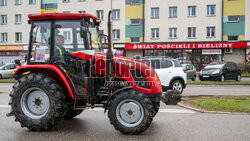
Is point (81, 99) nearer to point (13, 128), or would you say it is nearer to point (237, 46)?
point (13, 128)

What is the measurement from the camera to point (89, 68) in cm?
547

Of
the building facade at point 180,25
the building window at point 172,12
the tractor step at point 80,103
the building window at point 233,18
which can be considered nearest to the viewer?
the tractor step at point 80,103

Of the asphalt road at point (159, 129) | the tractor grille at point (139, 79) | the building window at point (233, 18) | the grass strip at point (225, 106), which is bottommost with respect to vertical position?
the asphalt road at point (159, 129)

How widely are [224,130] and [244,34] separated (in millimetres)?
30945

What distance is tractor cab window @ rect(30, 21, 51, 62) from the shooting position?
5.68 m

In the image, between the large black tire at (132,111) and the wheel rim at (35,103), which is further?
the wheel rim at (35,103)

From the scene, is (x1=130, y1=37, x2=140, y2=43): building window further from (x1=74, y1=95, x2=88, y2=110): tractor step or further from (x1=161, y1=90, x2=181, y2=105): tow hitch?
(x1=74, y1=95, x2=88, y2=110): tractor step

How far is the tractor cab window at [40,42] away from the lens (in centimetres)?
568

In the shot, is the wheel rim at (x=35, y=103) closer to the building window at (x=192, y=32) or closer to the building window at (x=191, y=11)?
the building window at (x=192, y=32)

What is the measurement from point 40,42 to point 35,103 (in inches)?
55.2

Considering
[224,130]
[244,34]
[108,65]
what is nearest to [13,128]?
[108,65]

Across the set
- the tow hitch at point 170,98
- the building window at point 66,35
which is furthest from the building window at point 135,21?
the tow hitch at point 170,98

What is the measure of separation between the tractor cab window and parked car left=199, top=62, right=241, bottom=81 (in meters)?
16.2

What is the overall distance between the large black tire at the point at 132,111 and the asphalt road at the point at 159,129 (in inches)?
6.7
